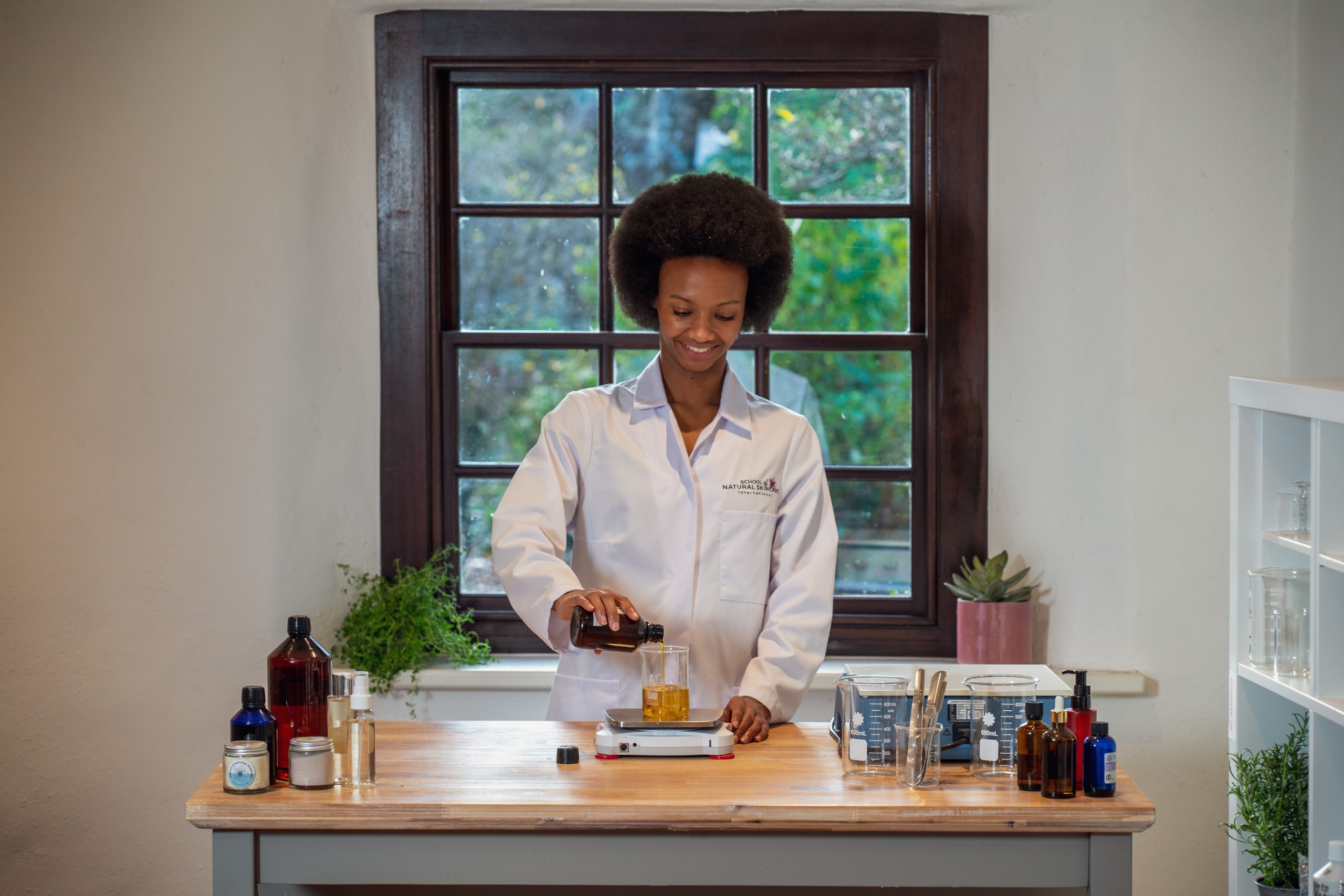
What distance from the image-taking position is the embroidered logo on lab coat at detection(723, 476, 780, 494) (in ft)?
8.32

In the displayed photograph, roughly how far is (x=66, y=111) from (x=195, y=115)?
11.5 inches

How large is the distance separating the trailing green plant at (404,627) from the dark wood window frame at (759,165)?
0.35 ft

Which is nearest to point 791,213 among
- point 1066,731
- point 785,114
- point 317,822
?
point 785,114

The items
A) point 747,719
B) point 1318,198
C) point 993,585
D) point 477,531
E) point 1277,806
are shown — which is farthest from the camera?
point 477,531

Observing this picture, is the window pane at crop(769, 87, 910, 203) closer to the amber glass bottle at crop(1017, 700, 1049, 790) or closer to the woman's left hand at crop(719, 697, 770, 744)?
the woman's left hand at crop(719, 697, 770, 744)

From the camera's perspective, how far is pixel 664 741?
6.73 feet

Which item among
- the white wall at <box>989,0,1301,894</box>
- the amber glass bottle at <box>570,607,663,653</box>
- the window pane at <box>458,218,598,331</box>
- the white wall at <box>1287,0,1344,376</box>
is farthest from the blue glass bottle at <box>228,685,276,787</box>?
the white wall at <box>1287,0,1344,376</box>

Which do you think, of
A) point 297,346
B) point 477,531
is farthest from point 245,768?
point 477,531

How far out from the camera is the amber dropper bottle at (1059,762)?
5.92ft

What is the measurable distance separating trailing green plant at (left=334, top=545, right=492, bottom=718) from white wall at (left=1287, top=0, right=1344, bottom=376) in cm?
227

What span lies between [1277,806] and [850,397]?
63.3 inches

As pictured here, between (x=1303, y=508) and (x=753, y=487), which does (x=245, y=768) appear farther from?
(x=1303, y=508)

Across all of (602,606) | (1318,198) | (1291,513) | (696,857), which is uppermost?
(1318,198)

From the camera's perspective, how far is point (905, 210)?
3555 millimetres
